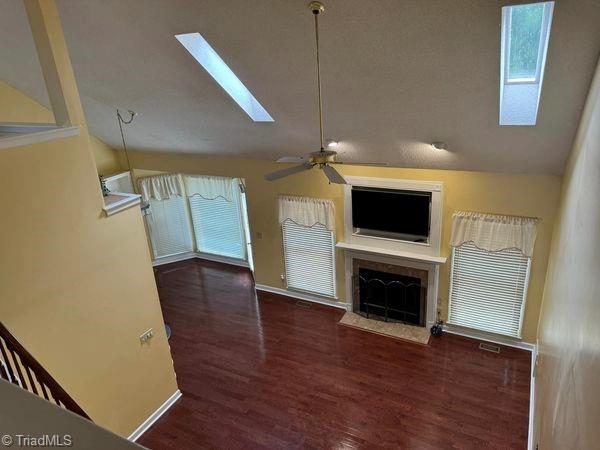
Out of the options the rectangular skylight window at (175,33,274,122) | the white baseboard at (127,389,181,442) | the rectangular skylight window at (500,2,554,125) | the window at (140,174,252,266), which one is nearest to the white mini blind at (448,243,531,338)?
the rectangular skylight window at (500,2,554,125)

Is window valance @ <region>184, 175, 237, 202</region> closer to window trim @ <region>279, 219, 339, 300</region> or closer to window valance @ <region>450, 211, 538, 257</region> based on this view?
window trim @ <region>279, 219, 339, 300</region>

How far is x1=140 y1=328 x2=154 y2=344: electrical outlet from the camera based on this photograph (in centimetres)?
504

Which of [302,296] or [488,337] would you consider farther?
[302,296]

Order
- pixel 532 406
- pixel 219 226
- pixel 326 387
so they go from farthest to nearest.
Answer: pixel 219 226 → pixel 326 387 → pixel 532 406

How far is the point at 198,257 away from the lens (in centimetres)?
988

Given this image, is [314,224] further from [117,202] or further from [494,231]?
[117,202]

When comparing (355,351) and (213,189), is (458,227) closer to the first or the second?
(355,351)

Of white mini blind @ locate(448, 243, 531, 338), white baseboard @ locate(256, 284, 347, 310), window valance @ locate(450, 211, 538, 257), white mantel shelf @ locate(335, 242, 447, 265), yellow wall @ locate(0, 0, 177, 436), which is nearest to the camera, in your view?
yellow wall @ locate(0, 0, 177, 436)

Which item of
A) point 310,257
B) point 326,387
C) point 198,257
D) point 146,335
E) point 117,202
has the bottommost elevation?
point 326,387

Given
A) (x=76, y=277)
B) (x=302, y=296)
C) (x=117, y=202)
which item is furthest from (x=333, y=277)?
(x=76, y=277)

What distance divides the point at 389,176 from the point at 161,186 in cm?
511

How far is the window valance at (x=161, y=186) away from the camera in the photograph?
28.9ft

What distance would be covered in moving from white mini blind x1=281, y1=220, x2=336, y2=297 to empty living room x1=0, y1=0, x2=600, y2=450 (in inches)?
1.6

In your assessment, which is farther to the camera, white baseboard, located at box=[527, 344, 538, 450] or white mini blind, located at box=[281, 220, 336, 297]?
white mini blind, located at box=[281, 220, 336, 297]
